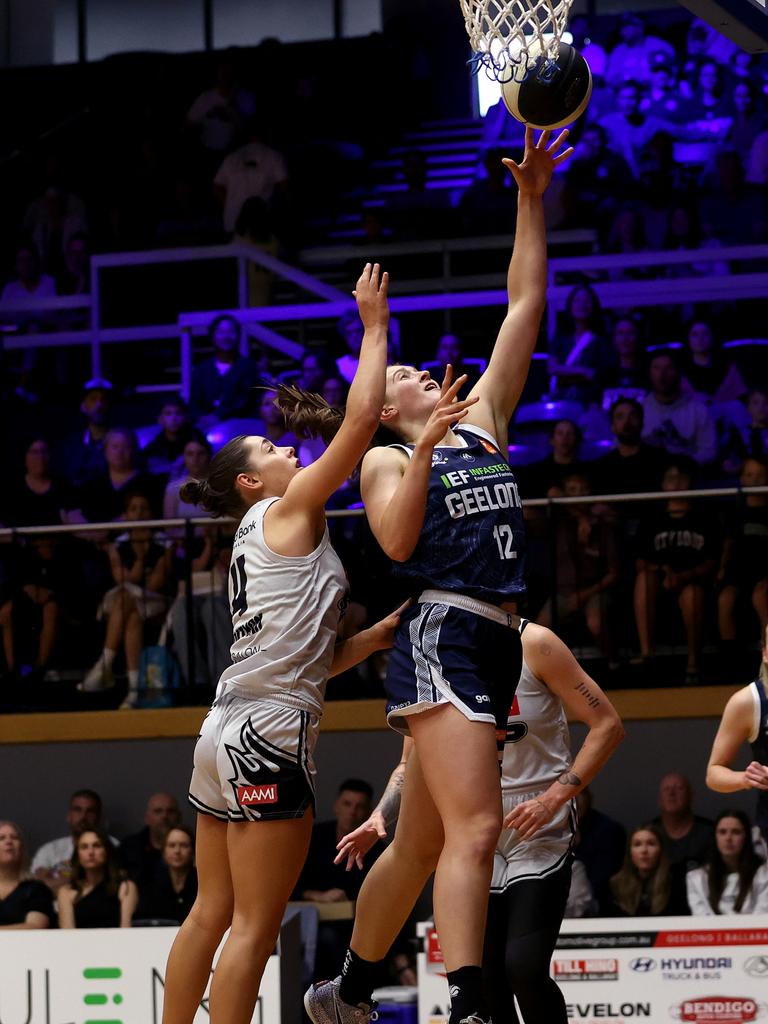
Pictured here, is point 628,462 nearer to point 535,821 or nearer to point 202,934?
point 535,821

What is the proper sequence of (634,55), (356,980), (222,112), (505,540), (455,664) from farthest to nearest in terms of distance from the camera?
1. (222,112)
2. (634,55)
3. (356,980)
4. (505,540)
5. (455,664)

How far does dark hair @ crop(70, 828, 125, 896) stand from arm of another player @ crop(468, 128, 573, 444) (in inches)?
211

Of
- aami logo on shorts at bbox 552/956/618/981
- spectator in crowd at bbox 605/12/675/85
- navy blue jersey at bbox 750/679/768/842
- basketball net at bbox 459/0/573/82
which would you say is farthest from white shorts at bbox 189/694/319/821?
spectator in crowd at bbox 605/12/675/85

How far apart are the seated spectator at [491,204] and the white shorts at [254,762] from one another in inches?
371

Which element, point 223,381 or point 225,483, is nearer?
point 225,483

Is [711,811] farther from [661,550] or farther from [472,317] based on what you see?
[472,317]

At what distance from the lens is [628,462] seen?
993 centimetres

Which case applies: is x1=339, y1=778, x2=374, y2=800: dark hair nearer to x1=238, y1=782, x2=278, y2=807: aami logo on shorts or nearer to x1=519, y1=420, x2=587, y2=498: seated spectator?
x1=519, y1=420, x2=587, y2=498: seated spectator

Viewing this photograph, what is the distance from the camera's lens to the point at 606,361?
11.1m

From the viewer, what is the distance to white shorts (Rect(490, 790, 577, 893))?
480 cm

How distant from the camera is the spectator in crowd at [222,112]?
1470 cm

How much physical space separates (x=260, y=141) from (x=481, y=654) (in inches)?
426

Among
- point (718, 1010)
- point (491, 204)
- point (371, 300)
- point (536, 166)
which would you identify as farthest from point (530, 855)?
point (491, 204)

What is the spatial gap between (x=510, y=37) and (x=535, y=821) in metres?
2.19
